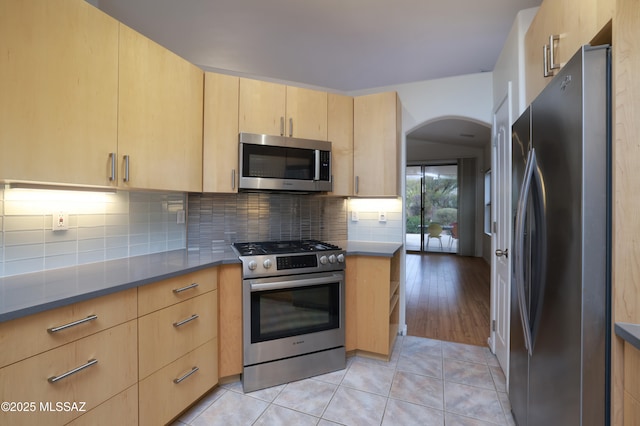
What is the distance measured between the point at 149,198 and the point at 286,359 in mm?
1538

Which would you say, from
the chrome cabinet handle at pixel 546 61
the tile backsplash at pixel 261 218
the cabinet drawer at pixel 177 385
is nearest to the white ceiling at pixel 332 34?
the chrome cabinet handle at pixel 546 61

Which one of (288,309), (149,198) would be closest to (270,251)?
(288,309)

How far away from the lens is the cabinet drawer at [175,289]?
1.43 m

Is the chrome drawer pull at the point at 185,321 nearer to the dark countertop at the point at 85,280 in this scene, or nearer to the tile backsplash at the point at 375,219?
the dark countertop at the point at 85,280

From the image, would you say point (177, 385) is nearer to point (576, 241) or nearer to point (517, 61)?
point (576, 241)

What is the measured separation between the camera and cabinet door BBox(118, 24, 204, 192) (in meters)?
1.57

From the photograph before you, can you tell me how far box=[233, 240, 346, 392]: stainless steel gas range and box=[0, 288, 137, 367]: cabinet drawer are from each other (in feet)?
2.42

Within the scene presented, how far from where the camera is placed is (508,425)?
64.7 inches

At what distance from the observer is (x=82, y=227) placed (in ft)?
5.59

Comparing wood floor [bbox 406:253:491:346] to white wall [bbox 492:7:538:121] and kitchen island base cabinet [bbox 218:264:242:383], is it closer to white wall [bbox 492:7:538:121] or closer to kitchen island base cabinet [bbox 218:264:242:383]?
kitchen island base cabinet [bbox 218:264:242:383]

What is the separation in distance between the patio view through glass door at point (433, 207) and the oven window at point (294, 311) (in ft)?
20.2

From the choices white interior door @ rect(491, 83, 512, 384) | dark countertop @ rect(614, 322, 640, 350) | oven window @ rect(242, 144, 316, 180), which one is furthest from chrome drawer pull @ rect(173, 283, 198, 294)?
white interior door @ rect(491, 83, 512, 384)

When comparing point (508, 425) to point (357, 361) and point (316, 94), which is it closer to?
point (357, 361)

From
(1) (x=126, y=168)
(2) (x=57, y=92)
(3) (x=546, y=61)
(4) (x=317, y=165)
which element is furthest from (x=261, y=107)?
(3) (x=546, y=61)
